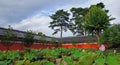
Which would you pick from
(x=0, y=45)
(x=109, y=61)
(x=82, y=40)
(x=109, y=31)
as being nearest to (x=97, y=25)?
(x=109, y=31)

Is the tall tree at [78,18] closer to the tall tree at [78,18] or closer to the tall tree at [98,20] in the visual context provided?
the tall tree at [78,18]

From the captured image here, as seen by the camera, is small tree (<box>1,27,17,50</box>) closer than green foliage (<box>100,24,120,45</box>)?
Yes

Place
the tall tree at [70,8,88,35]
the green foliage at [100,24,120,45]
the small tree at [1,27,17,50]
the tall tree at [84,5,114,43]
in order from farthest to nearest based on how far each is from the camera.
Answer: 1. the tall tree at [70,8,88,35]
2. the tall tree at [84,5,114,43]
3. the green foliage at [100,24,120,45]
4. the small tree at [1,27,17,50]

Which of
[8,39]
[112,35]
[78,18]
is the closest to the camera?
[8,39]

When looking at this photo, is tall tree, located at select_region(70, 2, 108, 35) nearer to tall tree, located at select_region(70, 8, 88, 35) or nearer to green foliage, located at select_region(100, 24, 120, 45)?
tall tree, located at select_region(70, 8, 88, 35)

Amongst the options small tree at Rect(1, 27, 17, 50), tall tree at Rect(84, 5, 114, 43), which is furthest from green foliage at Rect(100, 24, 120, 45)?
small tree at Rect(1, 27, 17, 50)

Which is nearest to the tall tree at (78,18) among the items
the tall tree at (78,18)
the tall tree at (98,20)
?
the tall tree at (78,18)

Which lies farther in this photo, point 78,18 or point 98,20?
point 78,18

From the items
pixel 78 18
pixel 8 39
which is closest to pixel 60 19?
pixel 78 18

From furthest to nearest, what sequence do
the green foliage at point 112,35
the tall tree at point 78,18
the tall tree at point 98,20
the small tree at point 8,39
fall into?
the tall tree at point 78,18 → the tall tree at point 98,20 → the green foliage at point 112,35 → the small tree at point 8,39

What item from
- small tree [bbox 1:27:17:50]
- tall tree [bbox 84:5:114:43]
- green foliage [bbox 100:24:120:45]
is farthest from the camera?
tall tree [bbox 84:5:114:43]

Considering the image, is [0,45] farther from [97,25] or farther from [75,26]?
[75,26]

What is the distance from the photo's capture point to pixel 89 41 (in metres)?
45.1

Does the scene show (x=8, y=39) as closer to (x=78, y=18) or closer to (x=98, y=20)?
(x=98, y=20)
